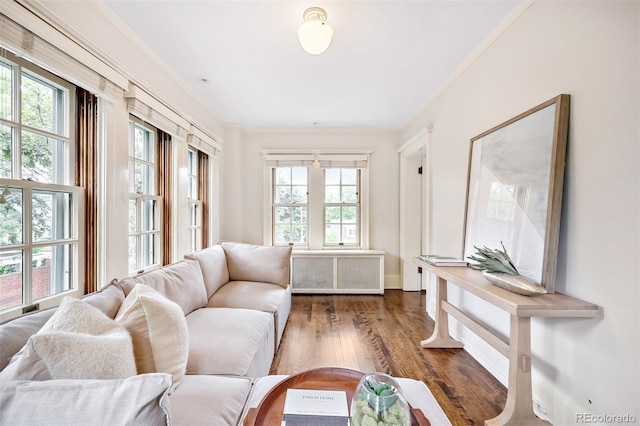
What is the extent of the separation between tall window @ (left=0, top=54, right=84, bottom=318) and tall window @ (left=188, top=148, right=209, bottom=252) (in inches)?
63.0

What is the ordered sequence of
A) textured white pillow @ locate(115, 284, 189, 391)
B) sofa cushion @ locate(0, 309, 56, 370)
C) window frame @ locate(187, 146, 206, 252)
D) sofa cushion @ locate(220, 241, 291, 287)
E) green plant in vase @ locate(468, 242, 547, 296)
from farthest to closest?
window frame @ locate(187, 146, 206, 252) → sofa cushion @ locate(220, 241, 291, 287) → green plant in vase @ locate(468, 242, 547, 296) → textured white pillow @ locate(115, 284, 189, 391) → sofa cushion @ locate(0, 309, 56, 370)

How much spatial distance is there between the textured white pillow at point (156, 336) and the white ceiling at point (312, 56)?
1.84 m

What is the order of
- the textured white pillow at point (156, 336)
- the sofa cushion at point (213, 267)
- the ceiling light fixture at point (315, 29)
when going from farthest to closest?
the sofa cushion at point (213, 267)
the ceiling light fixture at point (315, 29)
the textured white pillow at point (156, 336)

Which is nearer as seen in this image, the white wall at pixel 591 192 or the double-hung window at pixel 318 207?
the white wall at pixel 591 192

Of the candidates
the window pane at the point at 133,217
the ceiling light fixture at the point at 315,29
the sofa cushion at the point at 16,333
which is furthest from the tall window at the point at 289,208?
the sofa cushion at the point at 16,333

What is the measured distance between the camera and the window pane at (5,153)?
1.33 metres

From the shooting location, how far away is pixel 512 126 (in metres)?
1.80

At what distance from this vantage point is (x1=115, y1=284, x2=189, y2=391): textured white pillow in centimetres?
108

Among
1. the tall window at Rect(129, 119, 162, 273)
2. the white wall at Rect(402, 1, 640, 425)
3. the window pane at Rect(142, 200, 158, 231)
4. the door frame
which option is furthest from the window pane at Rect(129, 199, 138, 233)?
the door frame

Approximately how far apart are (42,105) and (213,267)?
1.69 meters

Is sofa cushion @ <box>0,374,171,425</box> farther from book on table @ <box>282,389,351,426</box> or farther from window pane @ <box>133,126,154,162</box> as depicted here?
window pane @ <box>133,126,154,162</box>

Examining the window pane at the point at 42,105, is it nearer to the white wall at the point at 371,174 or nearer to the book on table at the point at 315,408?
the book on table at the point at 315,408

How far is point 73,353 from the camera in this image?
2.67 ft

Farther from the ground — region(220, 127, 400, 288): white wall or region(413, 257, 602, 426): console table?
region(220, 127, 400, 288): white wall
